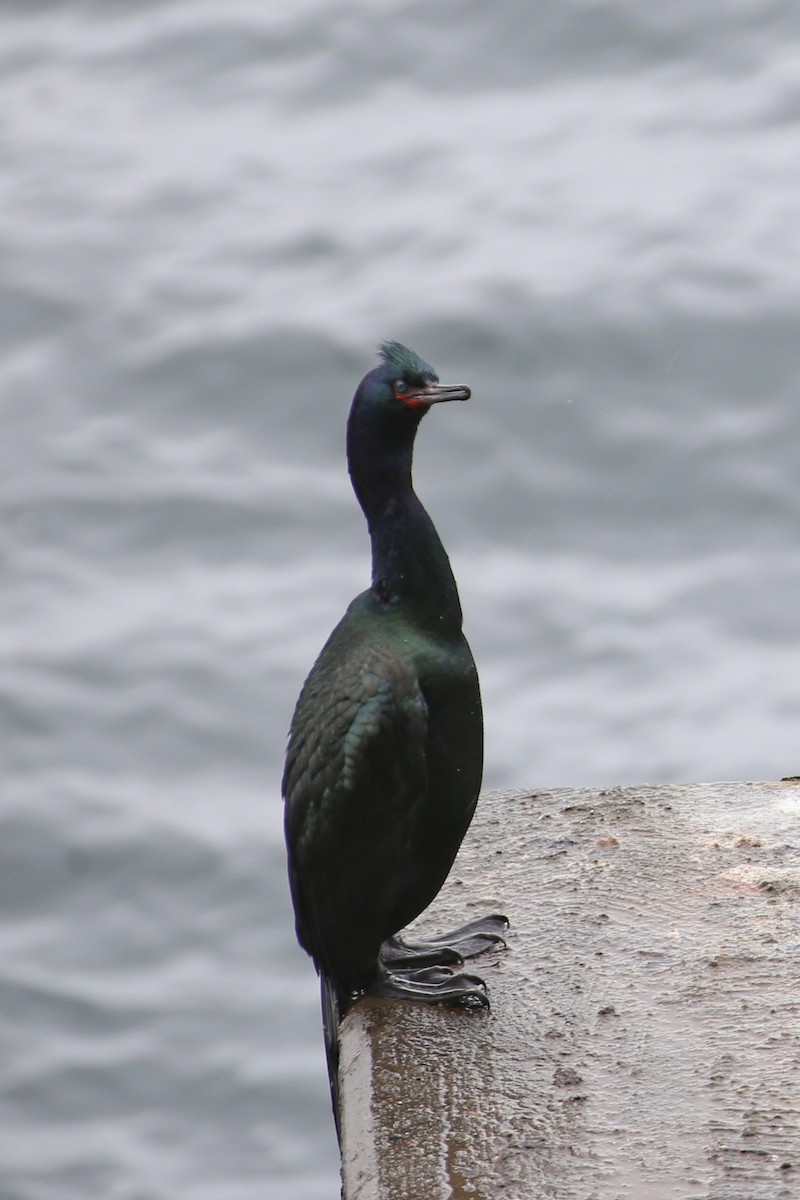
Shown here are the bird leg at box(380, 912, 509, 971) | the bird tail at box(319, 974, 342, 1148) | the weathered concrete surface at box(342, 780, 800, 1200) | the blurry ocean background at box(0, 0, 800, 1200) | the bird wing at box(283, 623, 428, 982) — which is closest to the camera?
the weathered concrete surface at box(342, 780, 800, 1200)

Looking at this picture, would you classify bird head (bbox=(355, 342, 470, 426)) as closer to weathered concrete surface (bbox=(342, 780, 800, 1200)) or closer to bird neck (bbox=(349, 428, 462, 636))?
bird neck (bbox=(349, 428, 462, 636))

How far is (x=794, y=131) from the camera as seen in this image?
11.9m

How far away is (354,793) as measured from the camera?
3.70 m

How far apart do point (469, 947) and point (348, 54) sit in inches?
399

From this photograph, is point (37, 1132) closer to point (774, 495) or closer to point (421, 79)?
point (774, 495)

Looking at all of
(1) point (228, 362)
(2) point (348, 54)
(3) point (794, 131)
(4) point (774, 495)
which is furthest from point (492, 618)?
(2) point (348, 54)

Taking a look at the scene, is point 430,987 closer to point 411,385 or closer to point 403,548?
point 403,548

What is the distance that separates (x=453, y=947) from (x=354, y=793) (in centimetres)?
43

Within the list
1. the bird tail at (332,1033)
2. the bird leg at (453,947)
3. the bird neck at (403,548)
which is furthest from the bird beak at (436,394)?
the bird tail at (332,1033)

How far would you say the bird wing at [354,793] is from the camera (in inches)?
145

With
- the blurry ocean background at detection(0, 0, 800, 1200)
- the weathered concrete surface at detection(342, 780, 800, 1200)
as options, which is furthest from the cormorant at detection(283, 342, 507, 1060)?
the blurry ocean background at detection(0, 0, 800, 1200)

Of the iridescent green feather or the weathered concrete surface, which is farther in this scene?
the iridescent green feather

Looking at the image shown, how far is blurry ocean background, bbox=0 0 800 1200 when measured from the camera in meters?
8.74

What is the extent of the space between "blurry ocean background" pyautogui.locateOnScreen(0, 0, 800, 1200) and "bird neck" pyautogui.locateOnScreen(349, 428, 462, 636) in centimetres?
457
